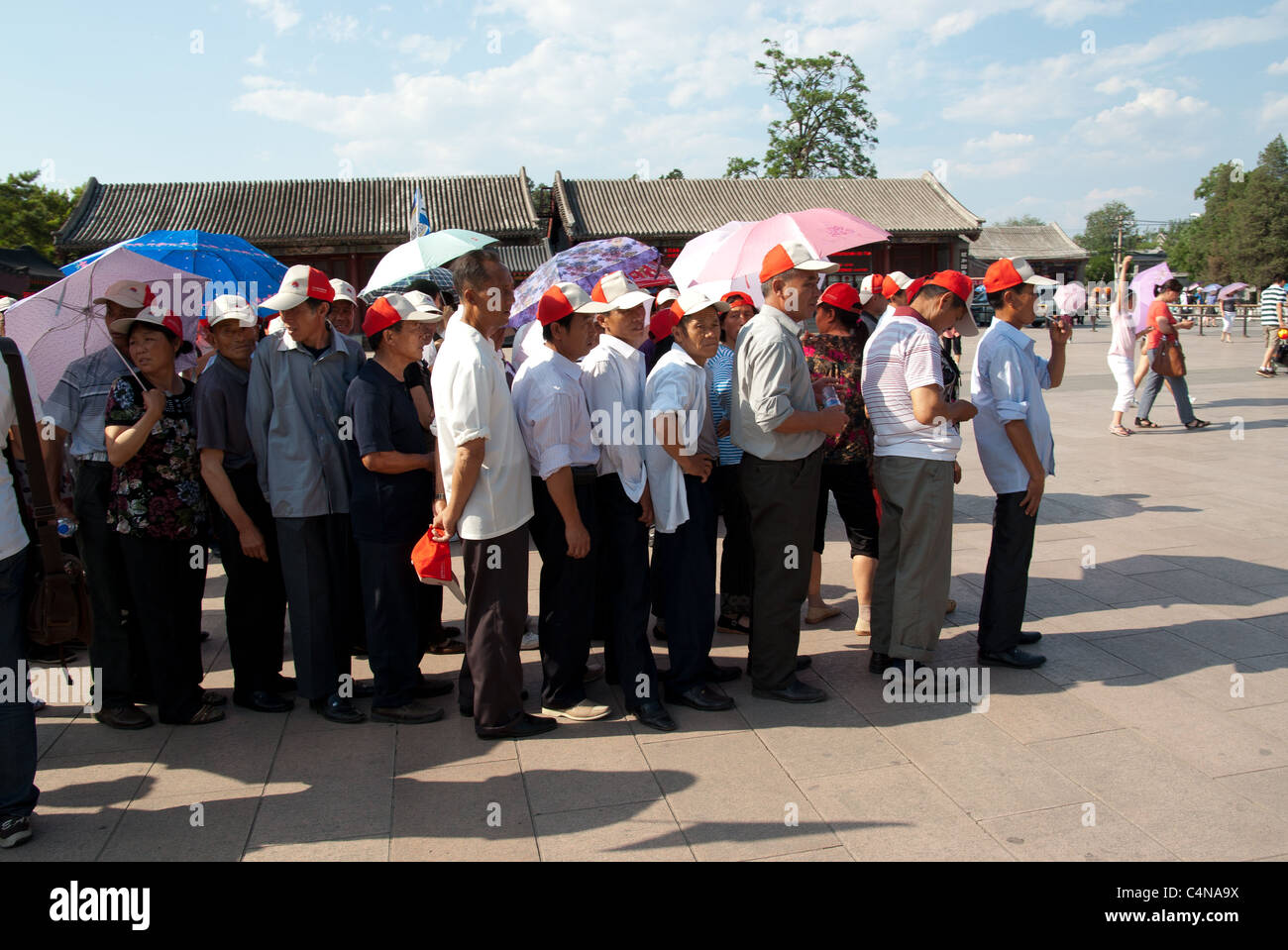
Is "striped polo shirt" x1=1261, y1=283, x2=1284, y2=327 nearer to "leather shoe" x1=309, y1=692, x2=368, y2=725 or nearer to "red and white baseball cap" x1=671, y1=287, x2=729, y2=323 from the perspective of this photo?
"red and white baseball cap" x1=671, y1=287, x2=729, y2=323

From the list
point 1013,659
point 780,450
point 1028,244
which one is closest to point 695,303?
Answer: point 780,450

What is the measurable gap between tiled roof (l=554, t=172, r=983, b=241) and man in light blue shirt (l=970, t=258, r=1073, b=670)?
99.7 ft

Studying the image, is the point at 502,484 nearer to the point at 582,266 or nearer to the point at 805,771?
the point at 805,771

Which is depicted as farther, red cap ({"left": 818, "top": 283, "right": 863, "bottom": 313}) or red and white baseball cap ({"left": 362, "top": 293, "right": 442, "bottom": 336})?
red cap ({"left": 818, "top": 283, "right": 863, "bottom": 313})

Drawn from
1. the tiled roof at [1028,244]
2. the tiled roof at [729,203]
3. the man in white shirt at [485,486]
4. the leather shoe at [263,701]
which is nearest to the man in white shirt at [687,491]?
the man in white shirt at [485,486]

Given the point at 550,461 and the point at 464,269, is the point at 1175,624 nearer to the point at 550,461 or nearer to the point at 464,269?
the point at 550,461

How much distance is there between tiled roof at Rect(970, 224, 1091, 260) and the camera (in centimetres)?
6062

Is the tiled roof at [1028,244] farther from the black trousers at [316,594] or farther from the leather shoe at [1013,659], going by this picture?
the black trousers at [316,594]

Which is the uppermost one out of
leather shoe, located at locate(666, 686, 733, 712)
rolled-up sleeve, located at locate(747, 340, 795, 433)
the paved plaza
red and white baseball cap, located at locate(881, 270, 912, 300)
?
red and white baseball cap, located at locate(881, 270, 912, 300)

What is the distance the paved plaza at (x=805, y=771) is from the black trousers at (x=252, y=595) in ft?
0.78

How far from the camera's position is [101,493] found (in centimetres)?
388

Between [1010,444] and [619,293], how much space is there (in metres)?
1.97

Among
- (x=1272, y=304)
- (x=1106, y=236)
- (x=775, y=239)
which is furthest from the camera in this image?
(x=1106, y=236)

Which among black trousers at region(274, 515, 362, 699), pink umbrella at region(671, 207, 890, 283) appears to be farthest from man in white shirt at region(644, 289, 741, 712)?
pink umbrella at region(671, 207, 890, 283)
